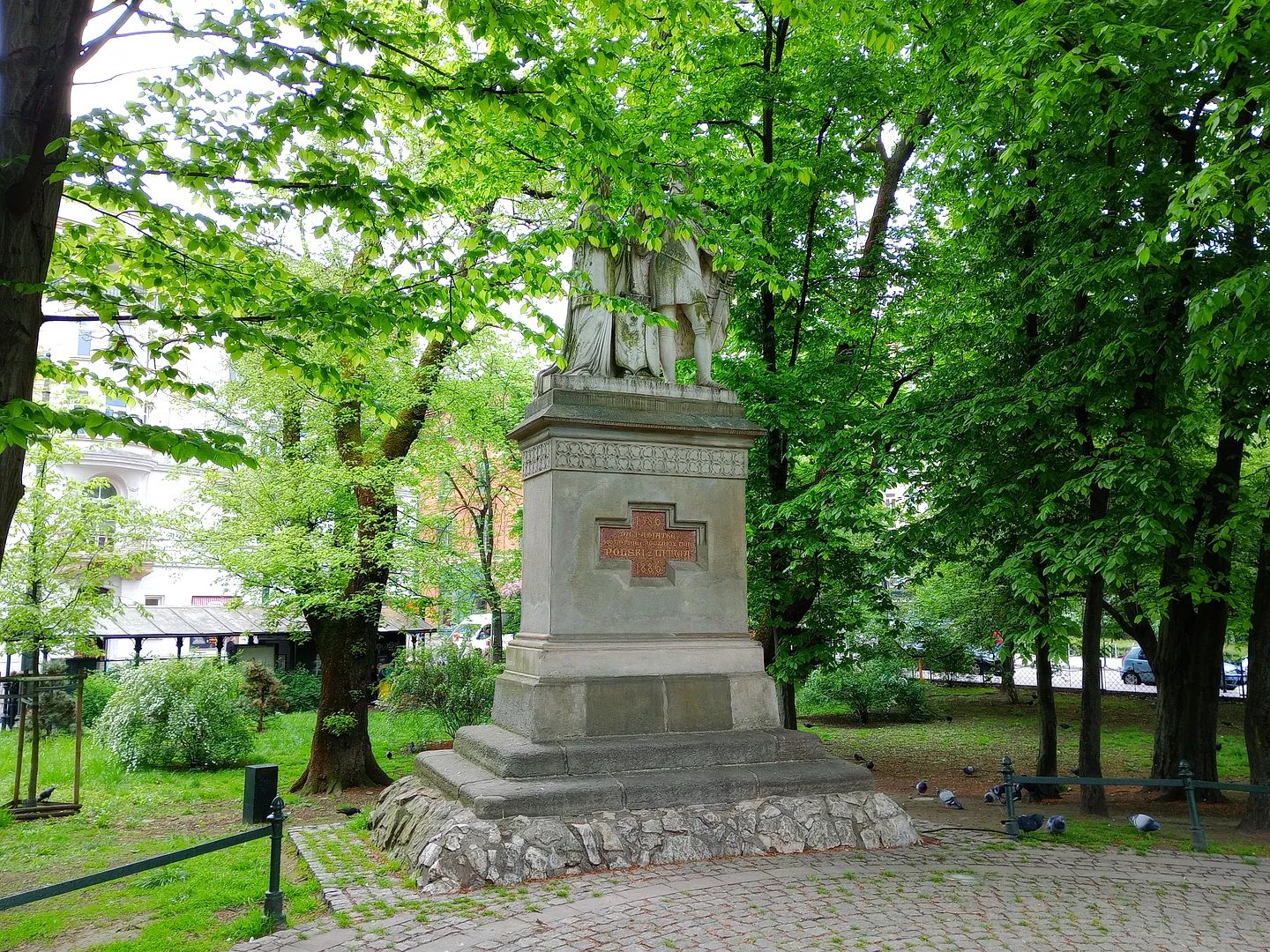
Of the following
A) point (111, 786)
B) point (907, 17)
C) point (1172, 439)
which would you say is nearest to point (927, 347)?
point (907, 17)

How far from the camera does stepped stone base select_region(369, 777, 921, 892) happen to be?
20.7 feet

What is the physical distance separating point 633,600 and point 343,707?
9.33 m

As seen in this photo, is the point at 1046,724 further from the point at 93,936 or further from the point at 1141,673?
the point at 1141,673

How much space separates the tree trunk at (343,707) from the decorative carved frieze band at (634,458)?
861 cm

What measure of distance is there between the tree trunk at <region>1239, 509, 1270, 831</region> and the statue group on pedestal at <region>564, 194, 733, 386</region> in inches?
253

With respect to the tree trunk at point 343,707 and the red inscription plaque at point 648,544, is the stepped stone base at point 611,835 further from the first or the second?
the tree trunk at point 343,707

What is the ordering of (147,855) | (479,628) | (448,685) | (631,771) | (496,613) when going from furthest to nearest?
(479,628)
(496,613)
(448,685)
(147,855)
(631,771)

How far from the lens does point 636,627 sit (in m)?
8.03

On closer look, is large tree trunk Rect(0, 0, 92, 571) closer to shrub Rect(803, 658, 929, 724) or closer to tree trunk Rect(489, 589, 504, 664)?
tree trunk Rect(489, 589, 504, 664)

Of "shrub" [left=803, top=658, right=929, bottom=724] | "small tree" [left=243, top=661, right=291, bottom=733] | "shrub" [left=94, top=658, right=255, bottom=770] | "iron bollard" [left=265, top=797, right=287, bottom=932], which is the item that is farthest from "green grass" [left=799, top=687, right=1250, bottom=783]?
"small tree" [left=243, top=661, right=291, bottom=733]

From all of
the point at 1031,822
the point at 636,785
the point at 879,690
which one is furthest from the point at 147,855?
the point at 879,690

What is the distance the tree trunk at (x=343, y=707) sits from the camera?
1539cm

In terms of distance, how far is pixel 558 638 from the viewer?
25.5 feet

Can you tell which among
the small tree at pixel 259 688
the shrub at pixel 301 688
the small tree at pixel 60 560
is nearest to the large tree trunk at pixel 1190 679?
the small tree at pixel 60 560
